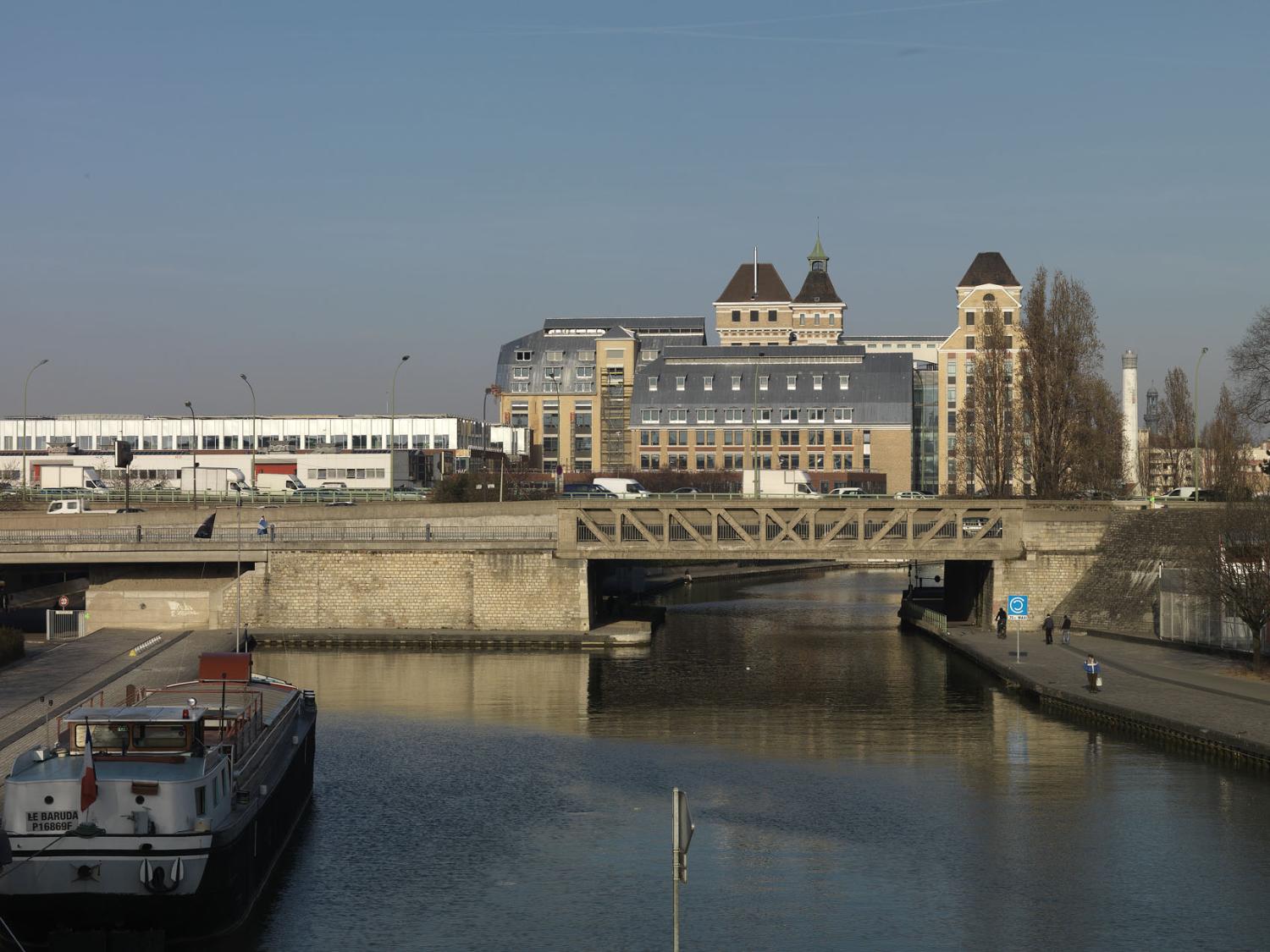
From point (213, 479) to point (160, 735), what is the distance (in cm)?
9811

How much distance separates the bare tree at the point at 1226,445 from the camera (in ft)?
375

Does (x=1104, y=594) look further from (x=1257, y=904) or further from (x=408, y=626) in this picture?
(x=1257, y=904)

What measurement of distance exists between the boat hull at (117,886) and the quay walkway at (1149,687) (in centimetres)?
3021

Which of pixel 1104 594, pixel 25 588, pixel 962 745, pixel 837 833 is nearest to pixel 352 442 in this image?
pixel 25 588

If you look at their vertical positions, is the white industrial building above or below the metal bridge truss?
above

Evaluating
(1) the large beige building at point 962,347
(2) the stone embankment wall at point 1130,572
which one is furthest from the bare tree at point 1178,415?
(2) the stone embankment wall at point 1130,572

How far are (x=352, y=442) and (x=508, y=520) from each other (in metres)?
65.3

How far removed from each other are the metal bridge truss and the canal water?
15465 mm

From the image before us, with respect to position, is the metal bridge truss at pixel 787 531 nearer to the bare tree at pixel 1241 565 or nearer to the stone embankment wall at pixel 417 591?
the stone embankment wall at pixel 417 591

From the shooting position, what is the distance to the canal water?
3006 cm

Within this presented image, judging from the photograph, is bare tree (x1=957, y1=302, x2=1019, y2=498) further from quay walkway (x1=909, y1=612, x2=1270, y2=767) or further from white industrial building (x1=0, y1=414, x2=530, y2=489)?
white industrial building (x1=0, y1=414, x2=530, y2=489)

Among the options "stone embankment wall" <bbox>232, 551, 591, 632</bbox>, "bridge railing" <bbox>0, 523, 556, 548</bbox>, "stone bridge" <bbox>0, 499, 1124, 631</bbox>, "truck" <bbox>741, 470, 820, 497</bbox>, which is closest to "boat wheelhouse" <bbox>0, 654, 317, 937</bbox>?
"stone embankment wall" <bbox>232, 551, 591, 632</bbox>

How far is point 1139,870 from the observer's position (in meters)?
33.7

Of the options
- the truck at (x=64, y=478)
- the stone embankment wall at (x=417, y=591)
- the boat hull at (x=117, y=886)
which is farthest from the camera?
the truck at (x=64, y=478)
